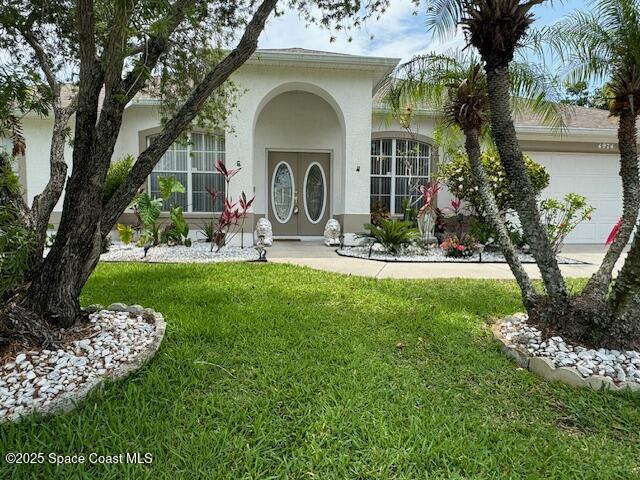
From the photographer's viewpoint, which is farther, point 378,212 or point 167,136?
point 378,212

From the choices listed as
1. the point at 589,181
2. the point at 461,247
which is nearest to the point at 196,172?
the point at 461,247

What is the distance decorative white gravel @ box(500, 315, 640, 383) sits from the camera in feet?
10.4

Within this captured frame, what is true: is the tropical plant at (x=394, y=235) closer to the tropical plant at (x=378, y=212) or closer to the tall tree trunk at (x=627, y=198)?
the tropical plant at (x=378, y=212)

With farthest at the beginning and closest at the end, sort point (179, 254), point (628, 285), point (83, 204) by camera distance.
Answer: point (179, 254) < point (83, 204) < point (628, 285)

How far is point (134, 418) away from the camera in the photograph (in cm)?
255

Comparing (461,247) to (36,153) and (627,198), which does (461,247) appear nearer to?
(627,198)

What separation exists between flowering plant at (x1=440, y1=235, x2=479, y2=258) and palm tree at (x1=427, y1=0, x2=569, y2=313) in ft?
18.3

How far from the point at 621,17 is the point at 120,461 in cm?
625

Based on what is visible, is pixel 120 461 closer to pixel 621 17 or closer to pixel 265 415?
pixel 265 415

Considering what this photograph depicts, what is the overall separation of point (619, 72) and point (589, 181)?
9924mm

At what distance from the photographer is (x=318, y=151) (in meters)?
13.2

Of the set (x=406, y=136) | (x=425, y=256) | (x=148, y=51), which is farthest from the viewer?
(x=406, y=136)

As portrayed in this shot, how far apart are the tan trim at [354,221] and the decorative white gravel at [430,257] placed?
1.05 meters

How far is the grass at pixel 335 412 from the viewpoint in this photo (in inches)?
86.7
